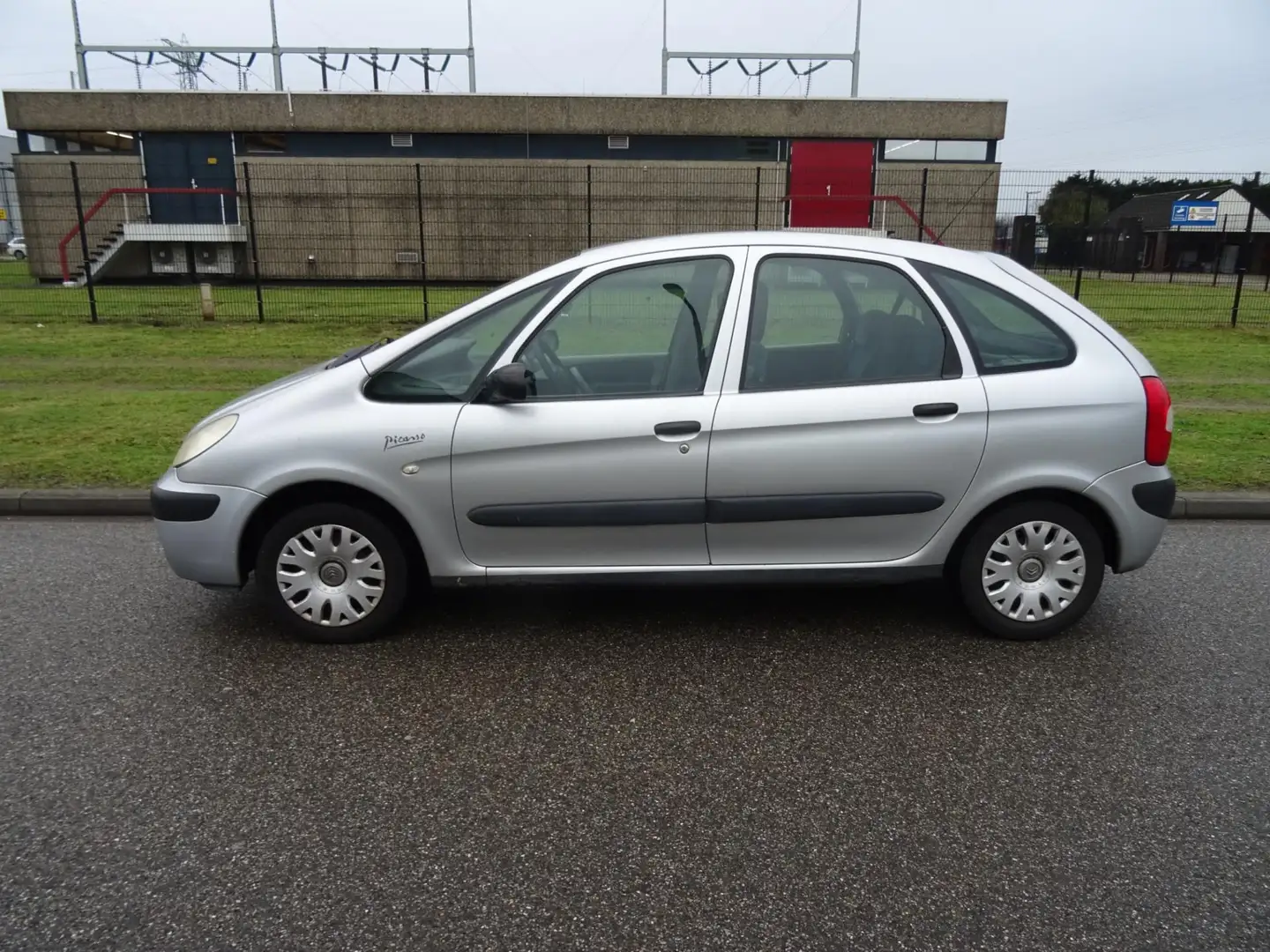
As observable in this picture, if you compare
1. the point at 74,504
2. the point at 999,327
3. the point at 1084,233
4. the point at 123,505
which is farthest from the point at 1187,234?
the point at 74,504

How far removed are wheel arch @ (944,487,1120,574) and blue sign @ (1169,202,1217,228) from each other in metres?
37.1

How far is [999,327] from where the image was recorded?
13.9 ft

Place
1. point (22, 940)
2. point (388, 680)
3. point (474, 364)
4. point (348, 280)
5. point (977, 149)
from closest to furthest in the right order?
point (22, 940) < point (388, 680) < point (474, 364) < point (348, 280) < point (977, 149)

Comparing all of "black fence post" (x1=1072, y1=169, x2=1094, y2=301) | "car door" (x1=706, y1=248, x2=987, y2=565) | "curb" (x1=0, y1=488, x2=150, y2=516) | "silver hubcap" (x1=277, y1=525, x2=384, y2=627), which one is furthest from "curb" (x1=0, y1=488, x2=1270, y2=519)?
"black fence post" (x1=1072, y1=169, x2=1094, y2=301)

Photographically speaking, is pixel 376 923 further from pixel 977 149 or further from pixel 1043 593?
pixel 977 149

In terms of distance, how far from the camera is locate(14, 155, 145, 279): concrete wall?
25.6 metres

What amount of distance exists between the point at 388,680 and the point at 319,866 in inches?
48.5

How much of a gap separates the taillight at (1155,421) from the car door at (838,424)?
0.73 m

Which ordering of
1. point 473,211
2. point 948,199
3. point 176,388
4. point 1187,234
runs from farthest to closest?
point 1187,234
point 473,211
point 948,199
point 176,388

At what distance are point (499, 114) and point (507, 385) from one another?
83.2 feet

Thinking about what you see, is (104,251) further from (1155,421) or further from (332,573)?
(1155,421)

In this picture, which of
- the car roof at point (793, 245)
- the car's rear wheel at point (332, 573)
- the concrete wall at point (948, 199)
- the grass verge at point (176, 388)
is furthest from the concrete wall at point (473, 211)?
the car's rear wheel at point (332, 573)

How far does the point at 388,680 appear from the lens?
3.92 metres

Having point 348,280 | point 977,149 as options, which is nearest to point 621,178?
point 348,280
